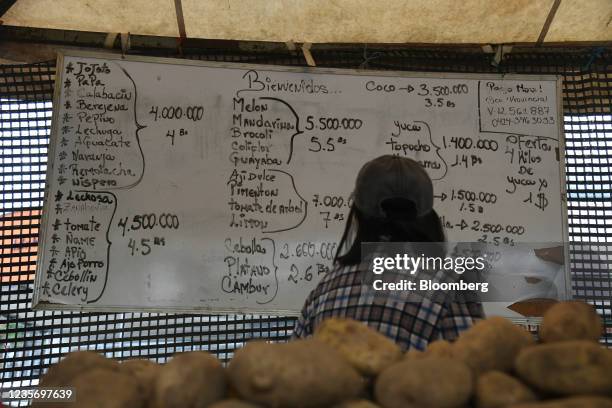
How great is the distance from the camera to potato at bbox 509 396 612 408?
704 millimetres

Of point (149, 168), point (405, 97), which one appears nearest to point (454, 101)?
point (405, 97)

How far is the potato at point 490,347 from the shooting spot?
0.84m

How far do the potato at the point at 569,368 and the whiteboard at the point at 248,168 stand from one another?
6.00 ft

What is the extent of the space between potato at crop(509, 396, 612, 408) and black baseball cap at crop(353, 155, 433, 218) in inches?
31.7

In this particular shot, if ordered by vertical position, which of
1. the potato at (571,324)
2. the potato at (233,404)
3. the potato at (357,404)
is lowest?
the potato at (357,404)

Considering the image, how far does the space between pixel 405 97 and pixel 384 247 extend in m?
1.52

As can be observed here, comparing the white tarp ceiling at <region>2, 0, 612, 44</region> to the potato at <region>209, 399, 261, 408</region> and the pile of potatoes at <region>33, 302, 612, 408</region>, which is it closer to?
the pile of potatoes at <region>33, 302, 612, 408</region>

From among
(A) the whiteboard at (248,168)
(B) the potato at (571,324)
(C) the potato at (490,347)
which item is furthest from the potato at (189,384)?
(A) the whiteboard at (248,168)

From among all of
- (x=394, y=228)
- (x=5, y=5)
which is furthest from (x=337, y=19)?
(x=394, y=228)

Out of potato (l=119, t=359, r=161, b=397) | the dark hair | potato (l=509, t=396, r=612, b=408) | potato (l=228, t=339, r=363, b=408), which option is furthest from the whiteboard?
potato (l=509, t=396, r=612, b=408)

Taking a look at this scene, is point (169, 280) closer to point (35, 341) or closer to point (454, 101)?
point (35, 341)

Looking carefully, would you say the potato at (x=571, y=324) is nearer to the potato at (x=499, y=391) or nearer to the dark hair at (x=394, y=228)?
the potato at (x=499, y=391)

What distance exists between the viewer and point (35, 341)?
2582 mm

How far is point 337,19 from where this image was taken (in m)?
2.74
